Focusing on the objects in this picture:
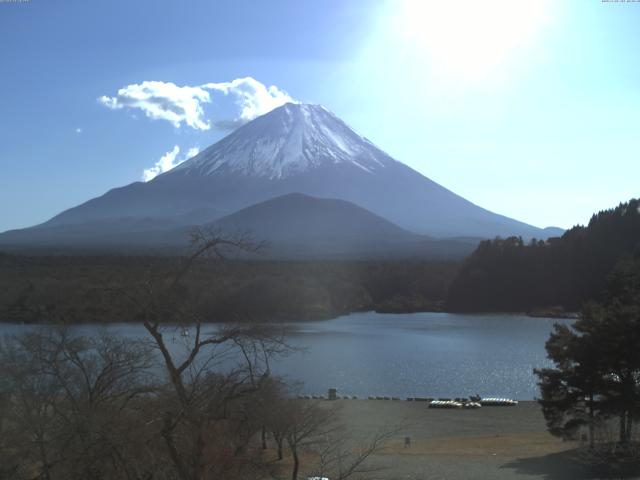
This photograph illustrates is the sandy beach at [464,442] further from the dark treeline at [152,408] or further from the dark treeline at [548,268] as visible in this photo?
the dark treeline at [548,268]

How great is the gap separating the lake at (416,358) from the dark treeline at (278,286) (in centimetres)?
271

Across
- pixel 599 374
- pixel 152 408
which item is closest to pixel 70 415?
pixel 152 408

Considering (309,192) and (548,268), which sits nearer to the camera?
(548,268)

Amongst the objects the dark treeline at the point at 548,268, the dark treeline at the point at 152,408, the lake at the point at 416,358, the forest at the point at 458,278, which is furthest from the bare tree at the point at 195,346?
the dark treeline at the point at 548,268

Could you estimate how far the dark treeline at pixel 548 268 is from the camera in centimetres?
4988

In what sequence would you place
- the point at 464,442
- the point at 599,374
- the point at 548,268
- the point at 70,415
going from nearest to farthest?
the point at 70,415 < the point at 599,374 < the point at 464,442 < the point at 548,268

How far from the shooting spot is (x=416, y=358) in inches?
1009

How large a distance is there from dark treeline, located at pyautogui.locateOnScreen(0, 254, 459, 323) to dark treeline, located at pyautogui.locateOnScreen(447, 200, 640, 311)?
11.0 ft

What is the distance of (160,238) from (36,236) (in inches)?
824

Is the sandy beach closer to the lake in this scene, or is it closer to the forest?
the lake

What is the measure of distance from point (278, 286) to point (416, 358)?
1896 cm

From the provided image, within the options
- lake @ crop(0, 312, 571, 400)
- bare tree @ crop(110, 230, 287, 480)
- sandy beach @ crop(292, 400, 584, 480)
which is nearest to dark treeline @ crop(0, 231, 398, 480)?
bare tree @ crop(110, 230, 287, 480)

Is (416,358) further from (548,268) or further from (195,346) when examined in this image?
(548,268)

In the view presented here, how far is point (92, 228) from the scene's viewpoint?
9750 centimetres
